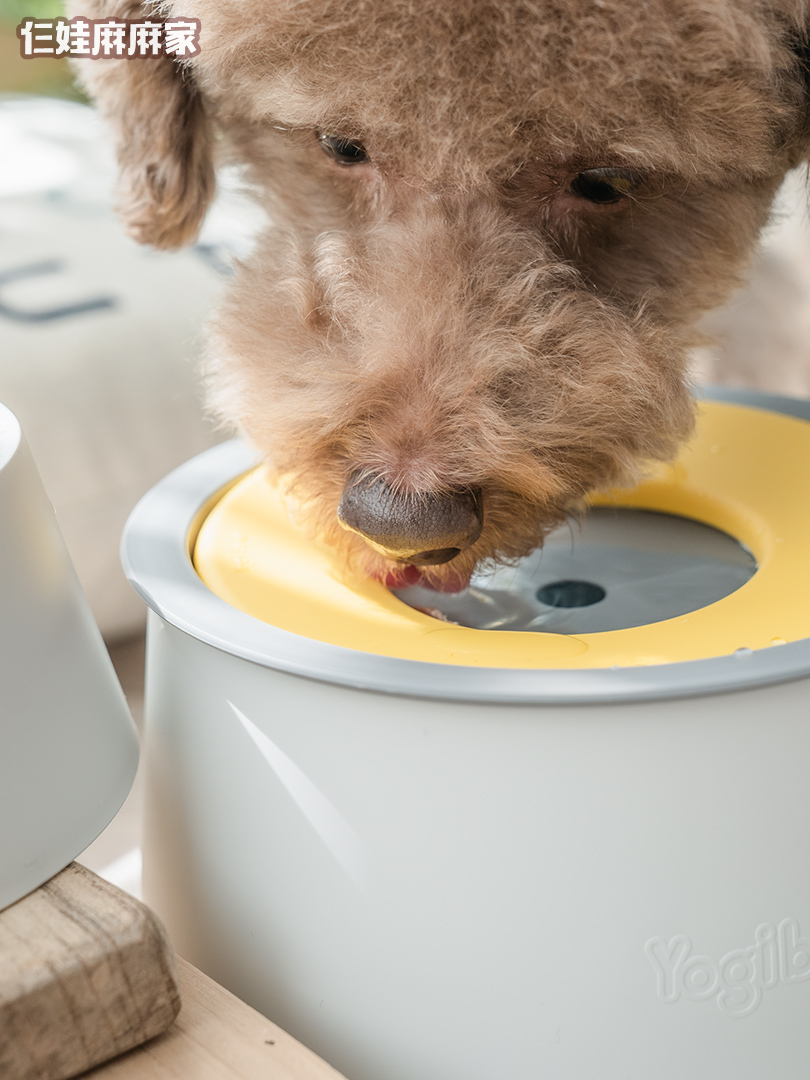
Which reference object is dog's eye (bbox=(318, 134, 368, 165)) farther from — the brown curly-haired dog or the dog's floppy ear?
the dog's floppy ear

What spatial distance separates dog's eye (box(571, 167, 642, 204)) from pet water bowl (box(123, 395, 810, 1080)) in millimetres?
285

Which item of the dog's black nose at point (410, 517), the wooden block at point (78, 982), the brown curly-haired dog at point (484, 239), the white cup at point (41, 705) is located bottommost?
the wooden block at point (78, 982)

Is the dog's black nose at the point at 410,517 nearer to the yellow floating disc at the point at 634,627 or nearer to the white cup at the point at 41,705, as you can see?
the yellow floating disc at the point at 634,627

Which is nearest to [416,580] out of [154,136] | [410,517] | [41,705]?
[410,517]

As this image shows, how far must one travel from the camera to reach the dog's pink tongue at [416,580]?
2.43 ft

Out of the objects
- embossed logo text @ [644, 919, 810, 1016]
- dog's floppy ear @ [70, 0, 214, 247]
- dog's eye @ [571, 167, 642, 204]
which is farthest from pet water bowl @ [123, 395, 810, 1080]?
dog's floppy ear @ [70, 0, 214, 247]

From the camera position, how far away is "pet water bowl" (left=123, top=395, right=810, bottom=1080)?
55cm

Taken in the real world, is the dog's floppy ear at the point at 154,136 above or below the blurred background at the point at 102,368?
above

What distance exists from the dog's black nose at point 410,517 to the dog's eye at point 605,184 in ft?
0.73

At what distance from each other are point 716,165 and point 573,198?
0.31 ft

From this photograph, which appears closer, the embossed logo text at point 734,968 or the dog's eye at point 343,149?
the embossed logo text at point 734,968

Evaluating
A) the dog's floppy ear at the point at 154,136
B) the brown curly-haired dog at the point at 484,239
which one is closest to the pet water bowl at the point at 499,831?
the brown curly-haired dog at the point at 484,239

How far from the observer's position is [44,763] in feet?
1.94

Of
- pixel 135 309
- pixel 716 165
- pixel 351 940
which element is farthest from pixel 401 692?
pixel 135 309
